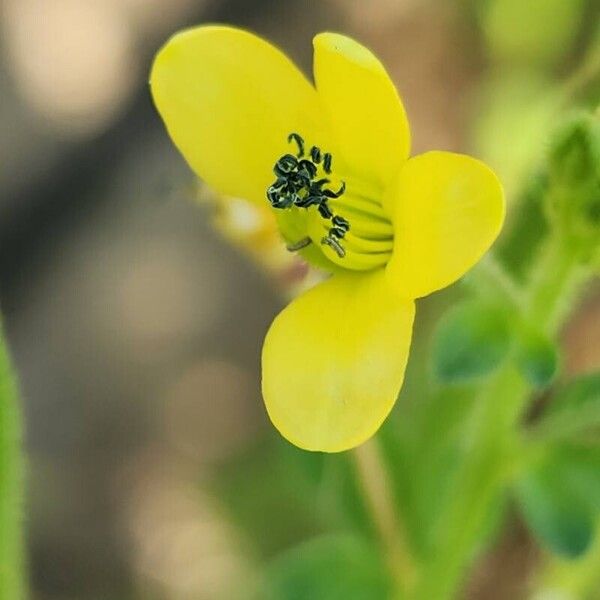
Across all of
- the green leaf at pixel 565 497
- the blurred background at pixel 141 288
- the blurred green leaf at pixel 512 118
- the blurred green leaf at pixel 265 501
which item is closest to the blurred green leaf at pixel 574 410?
the green leaf at pixel 565 497

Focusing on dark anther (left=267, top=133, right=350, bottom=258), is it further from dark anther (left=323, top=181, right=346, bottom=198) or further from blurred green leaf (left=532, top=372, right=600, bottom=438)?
blurred green leaf (left=532, top=372, right=600, bottom=438)

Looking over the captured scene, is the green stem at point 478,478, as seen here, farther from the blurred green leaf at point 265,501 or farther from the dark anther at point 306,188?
the blurred green leaf at point 265,501

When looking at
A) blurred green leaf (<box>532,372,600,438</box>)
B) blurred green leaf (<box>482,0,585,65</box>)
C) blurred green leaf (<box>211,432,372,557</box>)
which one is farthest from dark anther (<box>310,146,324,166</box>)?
blurred green leaf (<box>482,0,585,65</box>)

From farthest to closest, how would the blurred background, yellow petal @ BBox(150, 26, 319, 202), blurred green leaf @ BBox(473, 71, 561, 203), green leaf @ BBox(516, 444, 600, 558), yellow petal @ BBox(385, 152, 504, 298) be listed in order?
the blurred background, blurred green leaf @ BBox(473, 71, 561, 203), green leaf @ BBox(516, 444, 600, 558), yellow petal @ BBox(150, 26, 319, 202), yellow petal @ BBox(385, 152, 504, 298)

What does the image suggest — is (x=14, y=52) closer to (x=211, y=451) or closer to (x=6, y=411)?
(x=211, y=451)

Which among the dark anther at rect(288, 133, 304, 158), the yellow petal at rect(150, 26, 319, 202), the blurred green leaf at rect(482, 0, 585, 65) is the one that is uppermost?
the blurred green leaf at rect(482, 0, 585, 65)

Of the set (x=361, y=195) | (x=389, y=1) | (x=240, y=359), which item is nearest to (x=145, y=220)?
(x=240, y=359)
